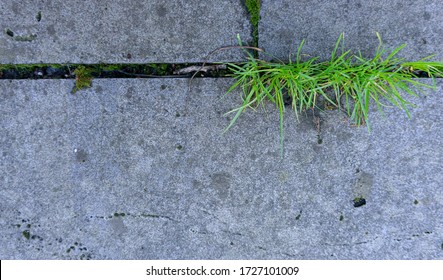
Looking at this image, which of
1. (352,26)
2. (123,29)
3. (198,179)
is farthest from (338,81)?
(123,29)

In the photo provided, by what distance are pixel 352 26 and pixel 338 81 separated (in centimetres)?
32

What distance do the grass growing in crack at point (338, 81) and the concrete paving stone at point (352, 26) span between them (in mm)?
51

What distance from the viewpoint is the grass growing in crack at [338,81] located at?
5.58 feet

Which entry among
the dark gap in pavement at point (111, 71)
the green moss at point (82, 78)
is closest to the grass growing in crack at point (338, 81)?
the dark gap in pavement at point (111, 71)

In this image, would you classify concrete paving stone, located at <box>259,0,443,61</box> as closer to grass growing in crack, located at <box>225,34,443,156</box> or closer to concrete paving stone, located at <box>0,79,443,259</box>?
grass growing in crack, located at <box>225,34,443,156</box>

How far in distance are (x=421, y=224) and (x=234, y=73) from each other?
4.21ft

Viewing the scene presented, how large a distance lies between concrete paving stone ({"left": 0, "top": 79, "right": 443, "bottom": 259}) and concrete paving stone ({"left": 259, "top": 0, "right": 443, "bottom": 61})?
1.13ft

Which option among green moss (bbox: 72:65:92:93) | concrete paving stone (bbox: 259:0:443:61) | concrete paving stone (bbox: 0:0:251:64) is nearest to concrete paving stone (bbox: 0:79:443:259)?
green moss (bbox: 72:65:92:93)

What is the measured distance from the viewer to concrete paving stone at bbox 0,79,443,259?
1817mm

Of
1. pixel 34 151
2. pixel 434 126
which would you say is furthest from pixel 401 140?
pixel 34 151

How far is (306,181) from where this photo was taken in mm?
1836

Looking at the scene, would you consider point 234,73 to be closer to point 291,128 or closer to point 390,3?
point 291,128

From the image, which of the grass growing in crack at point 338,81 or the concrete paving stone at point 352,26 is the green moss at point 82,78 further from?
the concrete paving stone at point 352,26

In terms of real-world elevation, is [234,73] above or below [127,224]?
above
